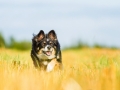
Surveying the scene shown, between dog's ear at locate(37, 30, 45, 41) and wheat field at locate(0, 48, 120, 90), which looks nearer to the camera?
wheat field at locate(0, 48, 120, 90)

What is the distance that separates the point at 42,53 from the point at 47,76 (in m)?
1.89

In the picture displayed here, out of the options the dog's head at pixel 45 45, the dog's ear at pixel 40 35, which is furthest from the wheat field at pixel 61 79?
the dog's head at pixel 45 45

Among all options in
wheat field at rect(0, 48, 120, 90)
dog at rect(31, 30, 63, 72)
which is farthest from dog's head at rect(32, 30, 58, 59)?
wheat field at rect(0, 48, 120, 90)

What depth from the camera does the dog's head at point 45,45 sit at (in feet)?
15.9

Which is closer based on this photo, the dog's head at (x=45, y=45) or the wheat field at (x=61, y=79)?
the wheat field at (x=61, y=79)

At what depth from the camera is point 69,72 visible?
3283mm

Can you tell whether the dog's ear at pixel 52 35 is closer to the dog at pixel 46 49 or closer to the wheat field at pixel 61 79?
the dog at pixel 46 49

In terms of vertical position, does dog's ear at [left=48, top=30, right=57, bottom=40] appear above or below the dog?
above

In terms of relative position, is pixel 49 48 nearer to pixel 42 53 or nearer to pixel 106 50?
pixel 42 53

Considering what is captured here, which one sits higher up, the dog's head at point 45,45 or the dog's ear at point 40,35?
the dog's ear at point 40,35

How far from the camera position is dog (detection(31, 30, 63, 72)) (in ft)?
15.9

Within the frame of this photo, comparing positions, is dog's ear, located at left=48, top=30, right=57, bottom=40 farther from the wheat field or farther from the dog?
the wheat field

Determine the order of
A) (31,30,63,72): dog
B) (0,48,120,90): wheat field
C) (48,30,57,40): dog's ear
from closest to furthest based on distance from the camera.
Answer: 1. (0,48,120,90): wheat field
2. (48,30,57,40): dog's ear
3. (31,30,63,72): dog

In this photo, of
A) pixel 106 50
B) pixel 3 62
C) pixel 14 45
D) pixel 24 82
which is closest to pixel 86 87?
pixel 24 82
